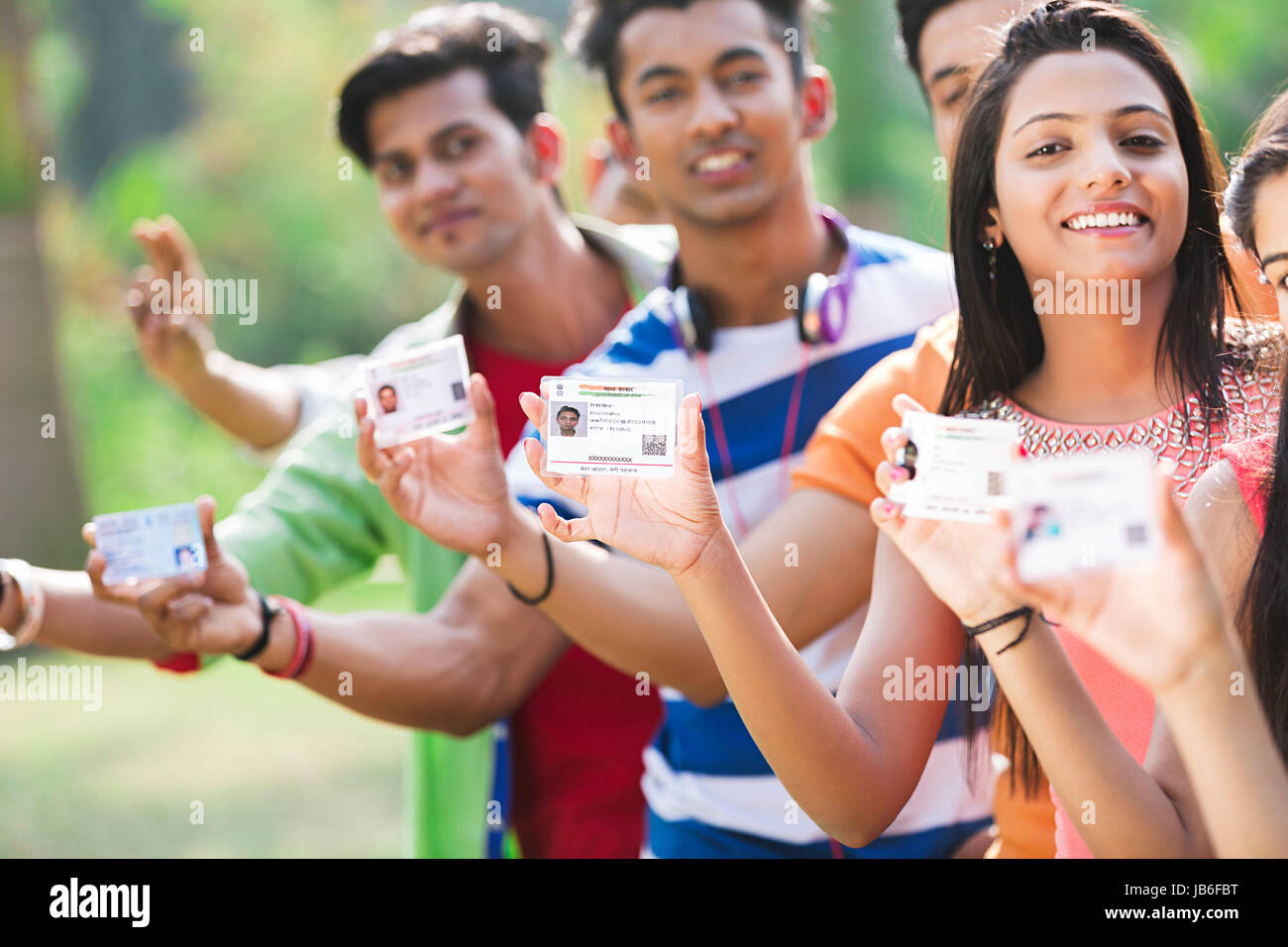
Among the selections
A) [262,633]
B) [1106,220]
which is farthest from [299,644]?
[1106,220]

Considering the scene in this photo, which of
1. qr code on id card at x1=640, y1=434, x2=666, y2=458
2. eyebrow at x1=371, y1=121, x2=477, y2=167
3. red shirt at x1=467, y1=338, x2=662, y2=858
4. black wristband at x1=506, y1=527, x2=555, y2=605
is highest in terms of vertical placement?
eyebrow at x1=371, y1=121, x2=477, y2=167

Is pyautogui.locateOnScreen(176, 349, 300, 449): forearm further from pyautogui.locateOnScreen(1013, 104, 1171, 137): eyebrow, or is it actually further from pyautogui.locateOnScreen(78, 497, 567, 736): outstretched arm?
pyautogui.locateOnScreen(1013, 104, 1171, 137): eyebrow

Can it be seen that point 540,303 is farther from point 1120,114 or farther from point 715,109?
point 1120,114

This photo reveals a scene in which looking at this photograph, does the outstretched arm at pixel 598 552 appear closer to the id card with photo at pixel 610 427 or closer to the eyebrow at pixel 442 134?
the id card with photo at pixel 610 427

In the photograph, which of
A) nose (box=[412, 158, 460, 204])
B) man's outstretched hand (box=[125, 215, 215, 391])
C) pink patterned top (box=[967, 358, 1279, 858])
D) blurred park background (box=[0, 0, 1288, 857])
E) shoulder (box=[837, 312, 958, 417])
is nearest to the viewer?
pink patterned top (box=[967, 358, 1279, 858])

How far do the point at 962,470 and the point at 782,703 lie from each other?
1.41ft

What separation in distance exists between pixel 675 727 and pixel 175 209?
12.7 metres

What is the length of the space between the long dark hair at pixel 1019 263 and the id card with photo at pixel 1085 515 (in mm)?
760

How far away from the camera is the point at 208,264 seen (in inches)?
542

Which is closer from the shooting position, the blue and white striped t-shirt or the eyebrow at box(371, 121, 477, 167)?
the blue and white striped t-shirt

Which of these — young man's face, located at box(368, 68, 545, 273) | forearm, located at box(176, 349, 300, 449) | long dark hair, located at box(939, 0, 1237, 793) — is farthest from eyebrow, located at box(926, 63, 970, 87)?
forearm, located at box(176, 349, 300, 449)

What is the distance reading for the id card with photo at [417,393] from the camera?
2.21 m

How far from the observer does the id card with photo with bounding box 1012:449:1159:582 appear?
1216 millimetres

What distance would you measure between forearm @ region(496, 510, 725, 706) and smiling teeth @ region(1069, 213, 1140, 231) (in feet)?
3.17
